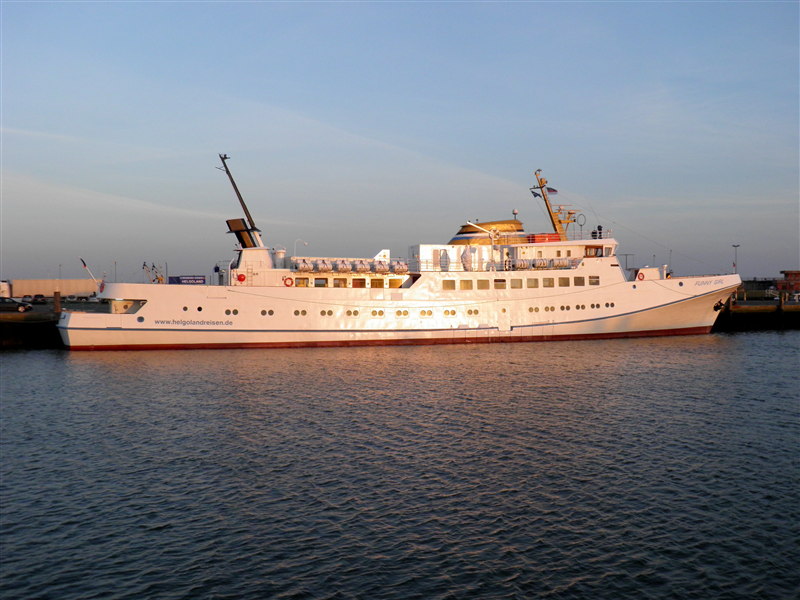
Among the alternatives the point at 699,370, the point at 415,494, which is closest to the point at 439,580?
the point at 415,494

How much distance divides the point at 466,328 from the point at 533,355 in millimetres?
6382

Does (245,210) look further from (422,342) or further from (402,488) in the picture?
(402,488)

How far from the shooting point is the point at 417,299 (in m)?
38.5

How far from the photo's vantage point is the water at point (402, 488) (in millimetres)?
9930

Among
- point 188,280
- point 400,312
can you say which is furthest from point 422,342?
point 188,280

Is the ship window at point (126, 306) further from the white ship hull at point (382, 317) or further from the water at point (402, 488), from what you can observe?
the water at point (402, 488)

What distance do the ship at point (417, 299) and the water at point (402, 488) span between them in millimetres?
9879

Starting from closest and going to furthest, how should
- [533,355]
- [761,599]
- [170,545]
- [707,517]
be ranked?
[761,599], [170,545], [707,517], [533,355]

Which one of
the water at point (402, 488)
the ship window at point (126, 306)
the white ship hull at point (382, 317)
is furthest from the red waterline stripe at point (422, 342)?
the water at point (402, 488)

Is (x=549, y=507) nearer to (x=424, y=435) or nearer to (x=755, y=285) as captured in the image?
(x=424, y=435)

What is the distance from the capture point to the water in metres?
9.93

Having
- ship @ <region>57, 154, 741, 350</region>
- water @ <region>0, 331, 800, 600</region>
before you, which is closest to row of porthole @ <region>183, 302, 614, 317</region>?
ship @ <region>57, 154, 741, 350</region>

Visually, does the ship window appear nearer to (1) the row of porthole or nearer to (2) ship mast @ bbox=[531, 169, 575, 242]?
(1) the row of porthole

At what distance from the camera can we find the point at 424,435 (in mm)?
18125
